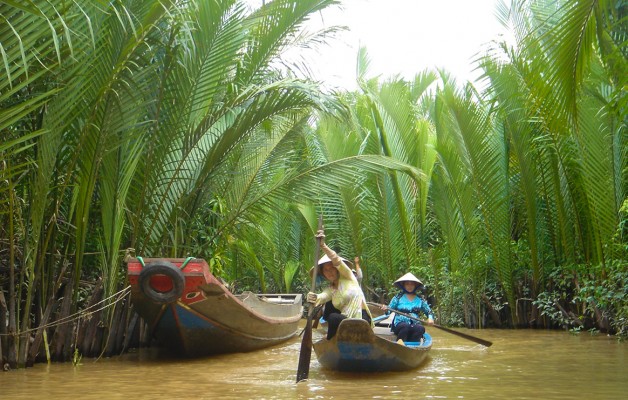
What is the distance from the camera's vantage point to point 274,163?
10.6m

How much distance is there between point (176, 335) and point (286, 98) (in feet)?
9.27

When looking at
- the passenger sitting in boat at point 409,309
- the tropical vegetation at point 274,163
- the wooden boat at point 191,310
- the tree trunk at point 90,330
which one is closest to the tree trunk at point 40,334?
the tropical vegetation at point 274,163

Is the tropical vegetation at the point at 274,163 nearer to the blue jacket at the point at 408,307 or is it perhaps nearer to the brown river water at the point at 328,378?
the brown river water at the point at 328,378

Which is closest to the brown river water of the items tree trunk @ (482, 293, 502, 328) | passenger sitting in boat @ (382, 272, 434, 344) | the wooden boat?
the wooden boat

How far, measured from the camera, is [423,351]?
306 inches

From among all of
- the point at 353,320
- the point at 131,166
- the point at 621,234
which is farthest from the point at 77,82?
the point at 621,234

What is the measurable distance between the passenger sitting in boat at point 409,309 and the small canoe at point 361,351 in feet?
2.52

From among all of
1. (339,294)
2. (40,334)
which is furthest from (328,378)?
(40,334)

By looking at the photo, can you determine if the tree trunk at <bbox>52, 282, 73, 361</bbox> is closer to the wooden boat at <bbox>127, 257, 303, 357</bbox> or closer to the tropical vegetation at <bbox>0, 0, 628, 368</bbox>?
the tropical vegetation at <bbox>0, 0, 628, 368</bbox>

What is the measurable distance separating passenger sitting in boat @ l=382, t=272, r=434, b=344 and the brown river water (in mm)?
377

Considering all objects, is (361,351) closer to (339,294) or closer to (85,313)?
(339,294)

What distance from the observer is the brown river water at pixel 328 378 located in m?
6.26

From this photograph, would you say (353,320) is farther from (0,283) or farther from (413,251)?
Result: (413,251)

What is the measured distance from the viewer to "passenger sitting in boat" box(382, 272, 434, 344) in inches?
329
